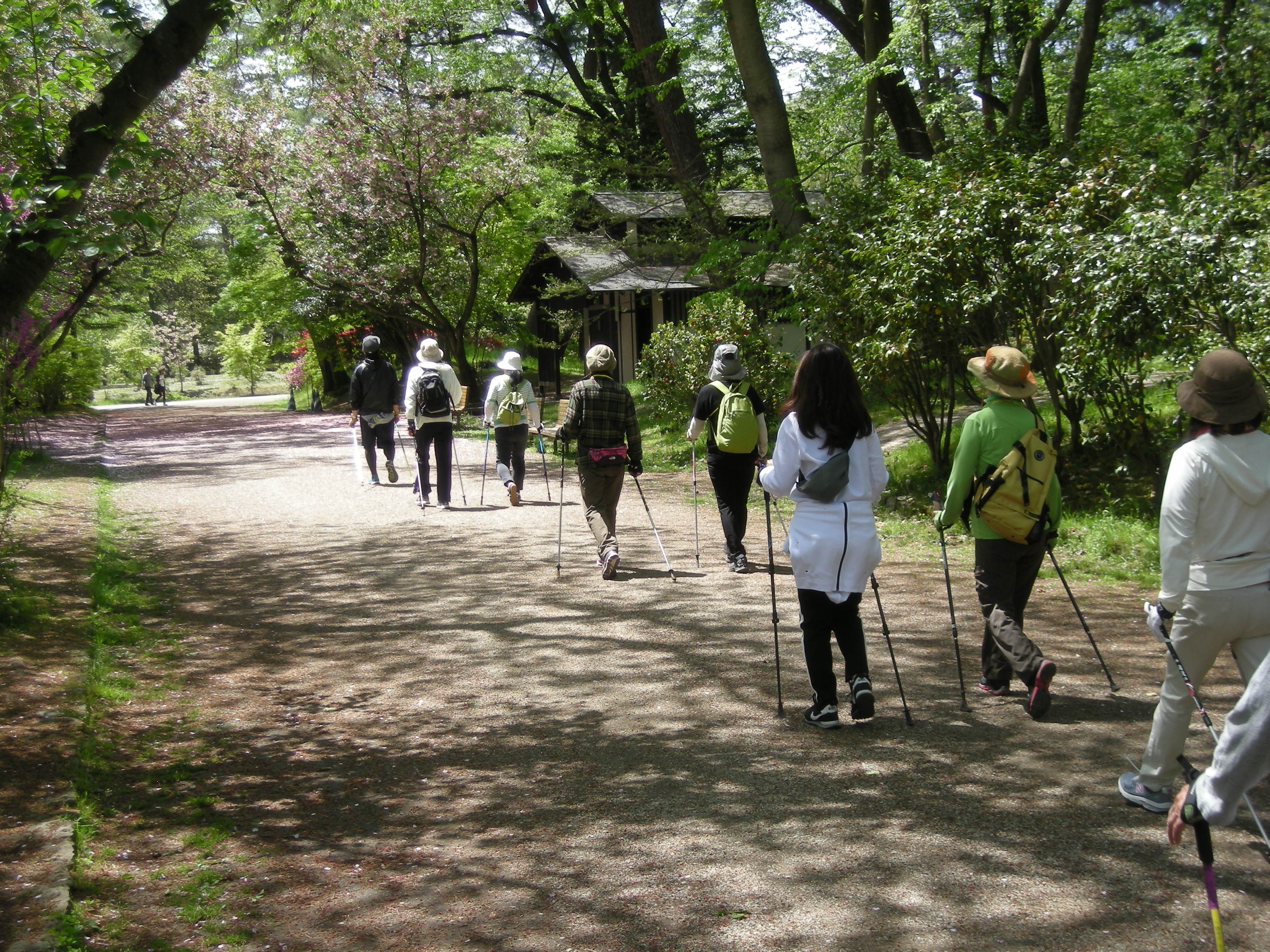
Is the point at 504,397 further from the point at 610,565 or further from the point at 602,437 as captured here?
the point at 610,565

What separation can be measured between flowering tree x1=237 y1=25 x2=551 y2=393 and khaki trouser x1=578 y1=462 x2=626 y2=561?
15251 mm

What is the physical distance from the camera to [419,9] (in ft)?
86.9

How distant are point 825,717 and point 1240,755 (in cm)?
314

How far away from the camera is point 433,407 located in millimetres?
12867

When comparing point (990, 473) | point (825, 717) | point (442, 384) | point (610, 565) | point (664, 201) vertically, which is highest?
point (664, 201)

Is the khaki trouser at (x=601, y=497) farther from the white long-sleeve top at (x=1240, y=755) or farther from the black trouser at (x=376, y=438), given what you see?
the white long-sleeve top at (x=1240, y=755)

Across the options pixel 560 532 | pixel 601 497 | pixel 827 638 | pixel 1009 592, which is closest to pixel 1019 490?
pixel 1009 592

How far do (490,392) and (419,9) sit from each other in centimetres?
1742

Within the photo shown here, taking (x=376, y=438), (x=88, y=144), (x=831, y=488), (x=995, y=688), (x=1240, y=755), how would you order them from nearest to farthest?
(x=1240, y=755) → (x=831, y=488) → (x=995, y=688) → (x=88, y=144) → (x=376, y=438)

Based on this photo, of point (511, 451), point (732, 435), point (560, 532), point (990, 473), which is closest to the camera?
point (990, 473)

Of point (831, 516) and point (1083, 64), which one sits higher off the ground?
point (1083, 64)

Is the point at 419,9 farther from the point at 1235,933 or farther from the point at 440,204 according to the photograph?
the point at 1235,933

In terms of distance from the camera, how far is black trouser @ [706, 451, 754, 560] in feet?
29.7

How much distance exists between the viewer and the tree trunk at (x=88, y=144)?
590 centimetres
